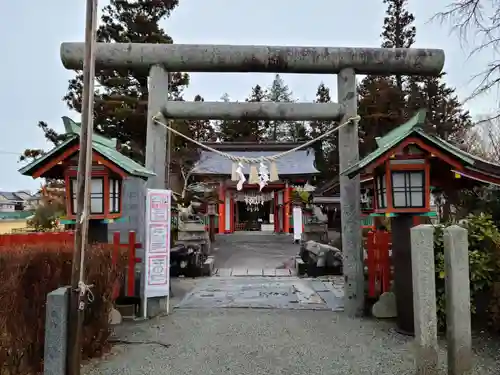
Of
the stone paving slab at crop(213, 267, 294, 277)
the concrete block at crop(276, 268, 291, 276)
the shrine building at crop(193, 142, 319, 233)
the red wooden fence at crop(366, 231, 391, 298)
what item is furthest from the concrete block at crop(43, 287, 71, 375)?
the shrine building at crop(193, 142, 319, 233)

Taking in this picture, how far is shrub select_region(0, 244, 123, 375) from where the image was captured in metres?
3.11

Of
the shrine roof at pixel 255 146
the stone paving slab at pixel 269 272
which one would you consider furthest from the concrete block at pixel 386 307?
the shrine roof at pixel 255 146

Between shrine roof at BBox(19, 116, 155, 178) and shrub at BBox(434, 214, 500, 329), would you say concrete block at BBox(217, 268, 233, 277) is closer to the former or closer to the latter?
shrine roof at BBox(19, 116, 155, 178)

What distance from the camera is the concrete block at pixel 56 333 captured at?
9.71 ft

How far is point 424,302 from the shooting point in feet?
11.7

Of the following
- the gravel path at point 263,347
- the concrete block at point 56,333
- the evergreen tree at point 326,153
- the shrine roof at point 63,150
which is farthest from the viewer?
the evergreen tree at point 326,153

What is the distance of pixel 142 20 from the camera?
1686 centimetres

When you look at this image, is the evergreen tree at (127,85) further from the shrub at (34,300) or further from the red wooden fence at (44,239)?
the shrub at (34,300)

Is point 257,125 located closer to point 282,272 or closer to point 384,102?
point 384,102

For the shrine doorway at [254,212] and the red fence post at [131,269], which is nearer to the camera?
the red fence post at [131,269]

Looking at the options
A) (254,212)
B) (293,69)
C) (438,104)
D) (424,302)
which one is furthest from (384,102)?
(424,302)

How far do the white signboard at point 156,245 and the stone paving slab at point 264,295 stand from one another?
101 cm

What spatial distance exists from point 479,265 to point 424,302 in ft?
6.32

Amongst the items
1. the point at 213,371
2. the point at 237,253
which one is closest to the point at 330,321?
the point at 213,371
